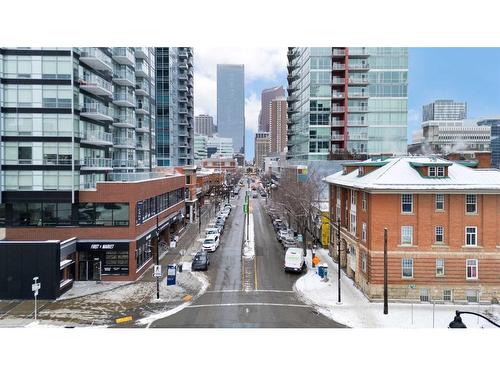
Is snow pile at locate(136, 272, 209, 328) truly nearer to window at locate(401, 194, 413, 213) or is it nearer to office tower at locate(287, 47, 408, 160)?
window at locate(401, 194, 413, 213)

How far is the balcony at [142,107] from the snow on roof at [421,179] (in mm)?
32569

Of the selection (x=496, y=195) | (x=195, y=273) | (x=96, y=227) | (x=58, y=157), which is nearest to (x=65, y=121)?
(x=58, y=157)

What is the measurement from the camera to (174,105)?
78.9m

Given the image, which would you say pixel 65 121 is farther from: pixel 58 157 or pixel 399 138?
pixel 399 138

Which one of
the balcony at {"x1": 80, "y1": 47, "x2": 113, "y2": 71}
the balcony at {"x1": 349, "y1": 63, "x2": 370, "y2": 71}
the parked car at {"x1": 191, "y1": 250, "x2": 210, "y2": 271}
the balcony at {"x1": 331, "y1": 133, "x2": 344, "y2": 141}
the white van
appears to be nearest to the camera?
the balcony at {"x1": 80, "y1": 47, "x2": 113, "y2": 71}

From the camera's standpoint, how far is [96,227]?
3366 cm

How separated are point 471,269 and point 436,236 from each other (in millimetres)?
3279

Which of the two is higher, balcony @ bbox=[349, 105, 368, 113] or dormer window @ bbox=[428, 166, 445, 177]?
balcony @ bbox=[349, 105, 368, 113]

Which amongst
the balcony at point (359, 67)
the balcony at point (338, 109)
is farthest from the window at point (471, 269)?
the balcony at point (359, 67)

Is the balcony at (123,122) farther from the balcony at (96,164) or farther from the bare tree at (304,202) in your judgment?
the bare tree at (304,202)

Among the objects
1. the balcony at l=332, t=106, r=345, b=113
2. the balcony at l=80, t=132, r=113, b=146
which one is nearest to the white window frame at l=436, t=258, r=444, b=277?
the balcony at l=80, t=132, r=113, b=146

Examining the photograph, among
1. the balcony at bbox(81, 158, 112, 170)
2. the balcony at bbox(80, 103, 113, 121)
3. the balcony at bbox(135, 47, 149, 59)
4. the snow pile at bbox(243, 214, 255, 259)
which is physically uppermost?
the balcony at bbox(135, 47, 149, 59)

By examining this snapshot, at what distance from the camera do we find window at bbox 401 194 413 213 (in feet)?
94.8

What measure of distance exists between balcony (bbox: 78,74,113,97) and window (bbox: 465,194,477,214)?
31021 mm
